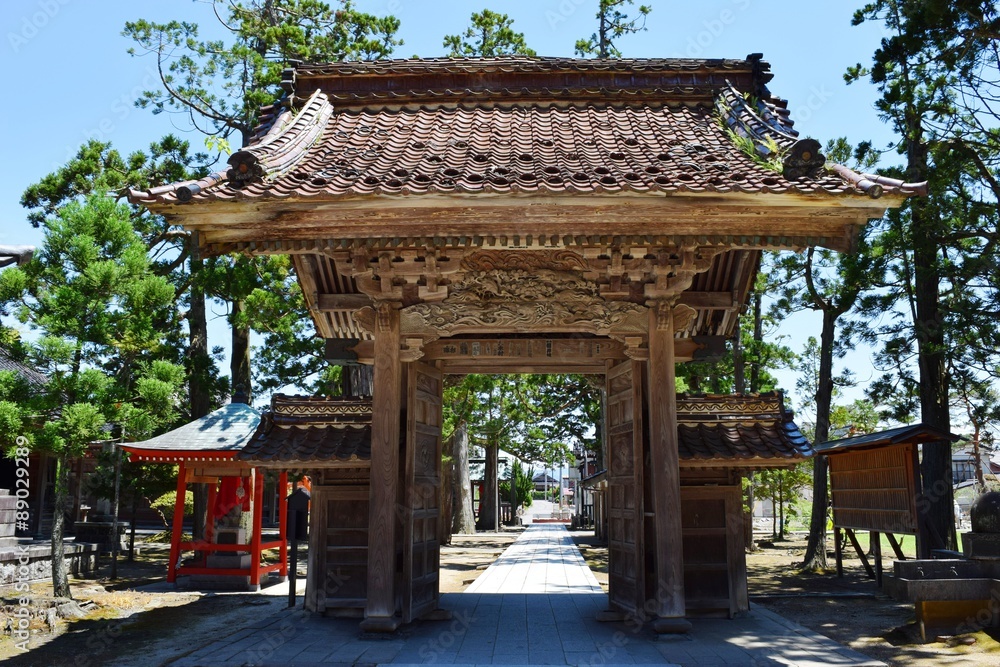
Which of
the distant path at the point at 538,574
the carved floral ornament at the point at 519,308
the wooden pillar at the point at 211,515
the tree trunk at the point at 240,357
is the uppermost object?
the tree trunk at the point at 240,357

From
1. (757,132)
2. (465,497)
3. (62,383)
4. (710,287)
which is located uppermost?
(757,132)

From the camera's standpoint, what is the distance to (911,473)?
11633 millimetres

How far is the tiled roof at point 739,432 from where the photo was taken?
8.05 meters

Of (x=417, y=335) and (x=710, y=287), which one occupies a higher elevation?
(x=710, y=287)

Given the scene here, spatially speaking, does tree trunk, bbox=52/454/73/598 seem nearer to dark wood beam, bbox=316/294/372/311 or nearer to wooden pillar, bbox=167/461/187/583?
wooden pillar, bbox=167/461/187/583

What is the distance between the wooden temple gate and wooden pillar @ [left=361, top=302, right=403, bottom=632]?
0.02 m

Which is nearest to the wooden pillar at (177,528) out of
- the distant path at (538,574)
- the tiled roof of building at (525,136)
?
the distant path at (538,574)

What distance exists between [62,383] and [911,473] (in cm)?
1382

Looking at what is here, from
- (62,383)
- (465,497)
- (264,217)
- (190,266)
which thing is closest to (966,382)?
(264,217)

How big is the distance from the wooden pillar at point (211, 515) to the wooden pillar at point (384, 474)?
982 cm

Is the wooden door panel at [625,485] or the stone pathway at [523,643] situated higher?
the wooden door panel at [625,485]

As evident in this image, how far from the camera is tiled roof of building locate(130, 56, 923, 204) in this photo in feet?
21.0

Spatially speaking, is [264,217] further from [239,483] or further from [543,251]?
[239,483]

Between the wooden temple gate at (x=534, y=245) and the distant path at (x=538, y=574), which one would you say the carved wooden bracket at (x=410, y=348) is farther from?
the distant path at (x=538, y=574)
